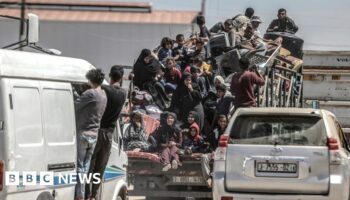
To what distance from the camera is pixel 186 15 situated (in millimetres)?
52594

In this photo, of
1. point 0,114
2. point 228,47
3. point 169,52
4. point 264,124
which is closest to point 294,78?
point 228,47

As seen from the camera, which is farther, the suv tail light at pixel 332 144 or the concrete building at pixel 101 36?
the concrete building at pixel 101 36

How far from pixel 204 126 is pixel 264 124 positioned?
5.13 metres

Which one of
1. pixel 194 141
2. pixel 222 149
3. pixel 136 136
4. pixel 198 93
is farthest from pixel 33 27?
pixel 222 149

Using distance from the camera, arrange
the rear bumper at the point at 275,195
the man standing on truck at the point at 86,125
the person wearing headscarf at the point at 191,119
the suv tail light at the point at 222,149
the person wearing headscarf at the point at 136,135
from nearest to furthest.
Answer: the man standing on truck at the point at 86,125, the rear bumper at the point at 275,195, the suv tail light at the point at 222,149, the person wearing headscarf at the point at 136,135, the person wearing headscarf at the point at 191,119

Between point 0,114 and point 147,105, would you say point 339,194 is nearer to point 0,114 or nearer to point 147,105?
point 0,114

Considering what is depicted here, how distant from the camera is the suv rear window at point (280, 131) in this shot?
984cm

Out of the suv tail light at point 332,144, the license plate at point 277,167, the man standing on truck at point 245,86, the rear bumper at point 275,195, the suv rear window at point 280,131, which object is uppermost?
the man standing on truck at point 245,86

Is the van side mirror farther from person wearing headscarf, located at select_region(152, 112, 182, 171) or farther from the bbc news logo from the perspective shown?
the bbc news logo

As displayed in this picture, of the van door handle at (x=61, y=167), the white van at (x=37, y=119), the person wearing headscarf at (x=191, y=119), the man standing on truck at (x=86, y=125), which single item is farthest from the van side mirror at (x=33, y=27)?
the van door handle at (x=61, y=167)

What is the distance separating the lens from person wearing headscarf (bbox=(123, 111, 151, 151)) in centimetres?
1436

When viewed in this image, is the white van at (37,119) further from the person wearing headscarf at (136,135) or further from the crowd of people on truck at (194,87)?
the crowd of people on truck at (194,87)

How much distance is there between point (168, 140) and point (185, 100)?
148cm

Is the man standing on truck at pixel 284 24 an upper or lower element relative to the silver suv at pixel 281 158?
upper
